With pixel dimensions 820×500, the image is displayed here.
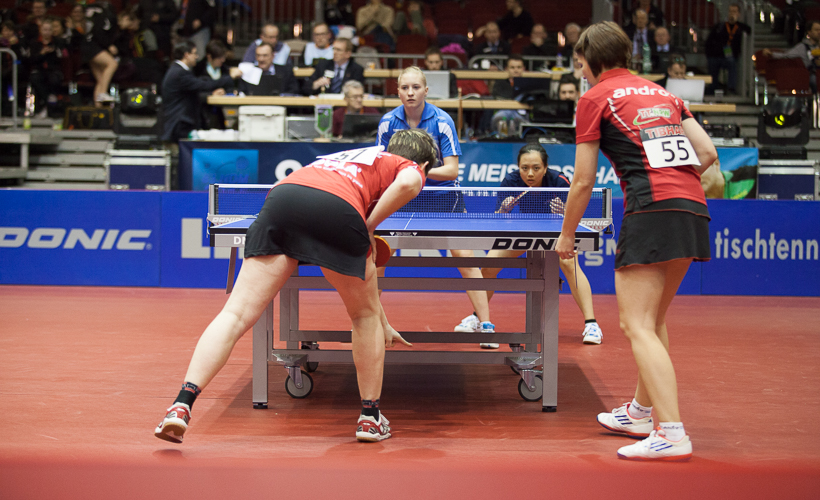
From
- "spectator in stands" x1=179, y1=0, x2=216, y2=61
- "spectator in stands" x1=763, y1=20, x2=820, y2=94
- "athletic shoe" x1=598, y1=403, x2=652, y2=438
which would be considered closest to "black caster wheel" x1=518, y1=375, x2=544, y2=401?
"athletic shoe" x1=598, y1=403, x2=652, y2=438

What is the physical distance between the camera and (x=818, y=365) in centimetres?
502

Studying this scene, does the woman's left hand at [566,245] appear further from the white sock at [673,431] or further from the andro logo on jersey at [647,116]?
the white sock at [673,431]

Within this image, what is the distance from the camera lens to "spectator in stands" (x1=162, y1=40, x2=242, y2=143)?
381 inches

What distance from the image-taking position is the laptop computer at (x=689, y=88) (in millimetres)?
9844

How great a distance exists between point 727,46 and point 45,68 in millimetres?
11093

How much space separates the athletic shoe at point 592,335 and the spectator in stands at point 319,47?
21.6 feet

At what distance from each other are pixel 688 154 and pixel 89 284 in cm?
676

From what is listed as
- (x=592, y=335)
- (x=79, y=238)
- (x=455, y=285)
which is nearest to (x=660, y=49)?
(x=592, y=335)

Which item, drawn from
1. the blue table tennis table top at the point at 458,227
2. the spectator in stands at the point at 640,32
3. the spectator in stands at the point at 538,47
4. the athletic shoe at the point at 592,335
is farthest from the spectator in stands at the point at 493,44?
the blue table tennis table top at the point at 458,227

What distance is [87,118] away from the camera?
11.7 m

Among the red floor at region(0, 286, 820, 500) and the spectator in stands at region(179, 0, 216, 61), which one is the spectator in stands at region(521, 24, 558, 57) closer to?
the spectator in stands at region(179, 0, 216, 61)

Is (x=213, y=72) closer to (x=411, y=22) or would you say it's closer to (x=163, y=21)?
(x=163, y=21)

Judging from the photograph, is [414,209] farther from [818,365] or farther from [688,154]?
[818,365]

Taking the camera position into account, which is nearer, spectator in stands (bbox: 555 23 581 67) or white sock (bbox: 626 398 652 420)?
white sock (bbox: 626 398 652 420)
